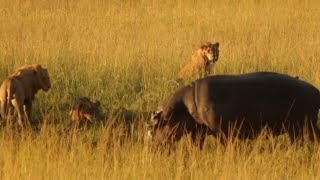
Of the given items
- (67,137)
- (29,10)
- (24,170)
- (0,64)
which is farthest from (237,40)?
(24,170)

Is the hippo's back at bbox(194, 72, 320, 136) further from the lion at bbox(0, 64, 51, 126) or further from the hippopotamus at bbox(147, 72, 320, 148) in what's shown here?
the lion at bbox(0, 64, 51, 126)

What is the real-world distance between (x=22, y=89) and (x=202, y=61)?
7.78 feet

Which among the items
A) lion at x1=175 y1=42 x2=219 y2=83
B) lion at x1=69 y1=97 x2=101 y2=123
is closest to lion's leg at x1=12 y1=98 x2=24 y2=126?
lion at x1=69 y1=97 x2=101 y2=123

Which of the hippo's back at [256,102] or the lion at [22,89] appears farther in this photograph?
the lion at [22,89]

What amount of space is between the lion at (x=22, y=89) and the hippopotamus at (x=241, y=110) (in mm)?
1811

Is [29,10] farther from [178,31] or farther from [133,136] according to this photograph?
[133,136]

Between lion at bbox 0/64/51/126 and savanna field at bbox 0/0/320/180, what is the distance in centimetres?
22

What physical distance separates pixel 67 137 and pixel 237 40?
217 inches

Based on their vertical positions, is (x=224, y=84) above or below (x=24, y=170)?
above

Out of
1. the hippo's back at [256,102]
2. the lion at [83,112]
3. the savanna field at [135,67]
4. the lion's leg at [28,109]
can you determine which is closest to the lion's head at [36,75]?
the lion's leg at [28,109]

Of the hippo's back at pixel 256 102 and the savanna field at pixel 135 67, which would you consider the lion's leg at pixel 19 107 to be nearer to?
the savanna field at pixel 135 67

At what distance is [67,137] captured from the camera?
17.4 feet

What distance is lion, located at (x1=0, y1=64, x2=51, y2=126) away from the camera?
656 centimetres

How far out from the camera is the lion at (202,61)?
8.13 meters
